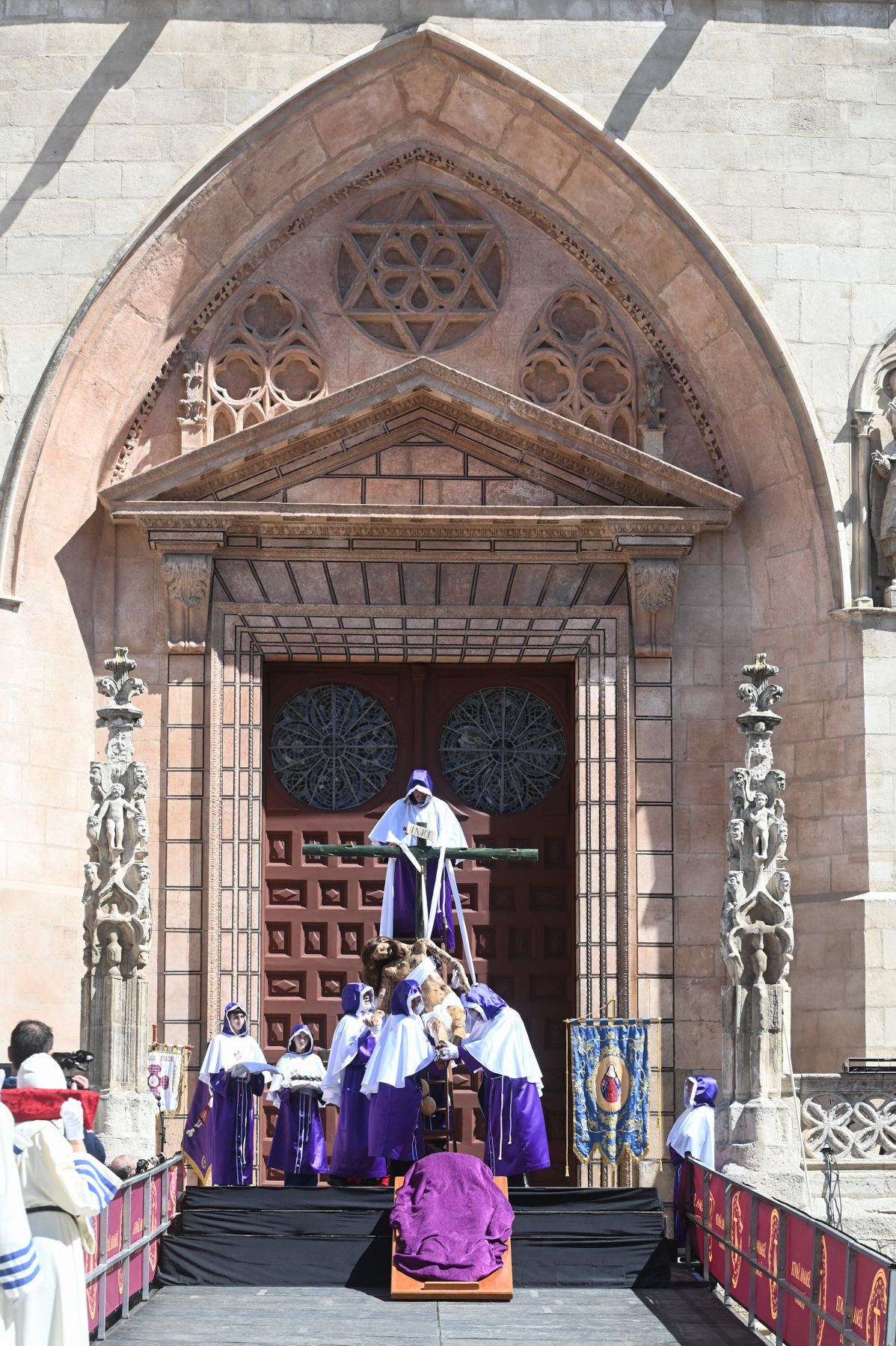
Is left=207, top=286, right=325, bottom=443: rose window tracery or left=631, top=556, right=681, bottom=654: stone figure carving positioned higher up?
left=207, top=286, right=325, bottom=443: rose window tracery

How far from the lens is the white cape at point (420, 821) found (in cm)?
1462

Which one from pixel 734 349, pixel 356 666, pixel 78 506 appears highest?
pixel 734 349

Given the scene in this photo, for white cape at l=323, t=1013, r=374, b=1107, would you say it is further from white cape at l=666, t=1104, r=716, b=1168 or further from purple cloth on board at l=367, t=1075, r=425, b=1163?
white cape at l=666, t=1104, r=716, b=1168

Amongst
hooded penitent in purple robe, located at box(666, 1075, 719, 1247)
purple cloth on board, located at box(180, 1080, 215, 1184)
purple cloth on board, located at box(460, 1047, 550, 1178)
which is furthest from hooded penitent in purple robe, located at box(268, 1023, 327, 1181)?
hooded penitent in purple robe, located at box(666, 1075, 719, 1247)

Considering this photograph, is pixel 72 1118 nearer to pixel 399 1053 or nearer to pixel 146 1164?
pixel 146 1164

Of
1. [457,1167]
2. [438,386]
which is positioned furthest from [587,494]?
[457,1167]

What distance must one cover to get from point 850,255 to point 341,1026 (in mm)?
8058

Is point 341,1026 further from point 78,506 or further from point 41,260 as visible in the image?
point 41,260

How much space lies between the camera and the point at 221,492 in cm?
1744

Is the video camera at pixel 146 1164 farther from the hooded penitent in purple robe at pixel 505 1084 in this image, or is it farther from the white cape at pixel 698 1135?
the white cape at pixel 698 1135

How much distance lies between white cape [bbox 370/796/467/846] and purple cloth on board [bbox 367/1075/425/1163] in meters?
2.11

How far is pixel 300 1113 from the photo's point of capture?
47.6 ft

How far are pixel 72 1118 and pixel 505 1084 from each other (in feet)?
17.2

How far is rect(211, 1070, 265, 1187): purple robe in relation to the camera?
14.9 metres
